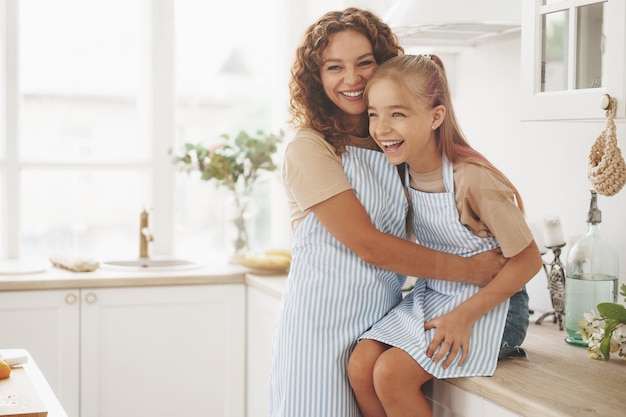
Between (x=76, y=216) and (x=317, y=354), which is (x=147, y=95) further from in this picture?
(x=317, y=354)

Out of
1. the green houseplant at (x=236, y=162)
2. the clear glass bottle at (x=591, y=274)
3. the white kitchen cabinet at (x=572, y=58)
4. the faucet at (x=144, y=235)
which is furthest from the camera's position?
the faucet at (x=144, y=235)

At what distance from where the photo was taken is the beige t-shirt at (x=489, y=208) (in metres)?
1.54

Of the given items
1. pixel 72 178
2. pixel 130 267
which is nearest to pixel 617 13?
pixel 130 267

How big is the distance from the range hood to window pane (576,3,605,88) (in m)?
0.34

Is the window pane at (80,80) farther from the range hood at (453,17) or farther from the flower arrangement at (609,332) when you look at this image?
the flower arrangement at (609,332)

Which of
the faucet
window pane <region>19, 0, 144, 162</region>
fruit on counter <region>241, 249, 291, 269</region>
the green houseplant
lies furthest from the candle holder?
window pane <region>19, 0, 144, 162</region>

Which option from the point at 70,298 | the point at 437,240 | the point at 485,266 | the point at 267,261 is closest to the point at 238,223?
the point at 267,261

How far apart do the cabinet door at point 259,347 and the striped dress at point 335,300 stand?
2.60 feet

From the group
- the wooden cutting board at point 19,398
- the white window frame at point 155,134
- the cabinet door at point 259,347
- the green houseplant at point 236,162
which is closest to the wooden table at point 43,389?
the wooden cutting board at point 19,398

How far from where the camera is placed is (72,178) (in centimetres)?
320

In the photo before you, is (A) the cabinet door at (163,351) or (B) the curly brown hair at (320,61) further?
(A) the cabinet door at (163,351)

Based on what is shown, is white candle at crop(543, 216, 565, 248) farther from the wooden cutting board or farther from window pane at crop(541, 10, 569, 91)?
the wooden cutting board

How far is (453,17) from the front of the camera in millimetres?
1933

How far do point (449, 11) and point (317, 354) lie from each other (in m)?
0.87
